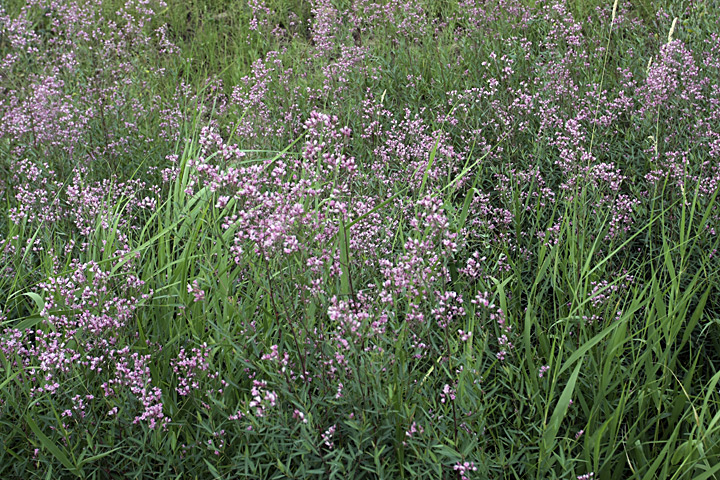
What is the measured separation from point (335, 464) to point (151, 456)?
0.73 meters

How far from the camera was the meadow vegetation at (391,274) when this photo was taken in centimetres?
232

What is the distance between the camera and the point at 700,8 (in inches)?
200

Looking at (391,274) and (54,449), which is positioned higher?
(391,274)

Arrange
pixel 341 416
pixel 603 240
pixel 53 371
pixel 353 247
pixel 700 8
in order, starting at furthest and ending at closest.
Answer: pixel 700 8, pixel 603 240, pixel 353 247, pixel 53 371, pixel 341 416

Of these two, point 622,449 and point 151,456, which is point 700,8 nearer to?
point 622,449

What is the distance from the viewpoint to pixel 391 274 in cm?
251

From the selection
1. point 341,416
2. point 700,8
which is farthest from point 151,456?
point 700,8

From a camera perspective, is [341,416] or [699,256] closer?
[341,416]

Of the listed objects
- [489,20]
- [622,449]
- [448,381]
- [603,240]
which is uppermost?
[489,20]

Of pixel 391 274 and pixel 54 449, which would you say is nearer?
pixel 54 449

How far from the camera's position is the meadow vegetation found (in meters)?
2.32

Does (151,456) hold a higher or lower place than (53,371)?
lower

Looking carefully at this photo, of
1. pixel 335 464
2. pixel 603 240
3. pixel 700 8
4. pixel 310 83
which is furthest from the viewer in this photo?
pixel 310 83

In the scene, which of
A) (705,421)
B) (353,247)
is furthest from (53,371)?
(705,421)
